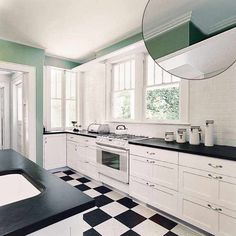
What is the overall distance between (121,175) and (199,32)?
7.11ft

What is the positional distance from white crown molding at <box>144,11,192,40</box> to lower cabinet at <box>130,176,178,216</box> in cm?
165

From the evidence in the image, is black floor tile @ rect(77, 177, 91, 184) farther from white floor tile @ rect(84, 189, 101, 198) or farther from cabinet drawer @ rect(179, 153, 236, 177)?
cabinet drawer @ rect(179, 153, 236, 177)

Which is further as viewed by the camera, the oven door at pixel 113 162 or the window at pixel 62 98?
the window at pixel 62 98

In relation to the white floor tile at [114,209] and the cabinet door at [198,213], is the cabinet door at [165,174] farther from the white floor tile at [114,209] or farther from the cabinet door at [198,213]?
the white floor tile at [114,209]

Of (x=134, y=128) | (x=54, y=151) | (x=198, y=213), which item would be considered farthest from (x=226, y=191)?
(x=54, y=151)

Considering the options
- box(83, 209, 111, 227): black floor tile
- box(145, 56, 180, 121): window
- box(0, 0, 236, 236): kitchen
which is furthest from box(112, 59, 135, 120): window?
box(83, 209, 111, 227): black floor tile

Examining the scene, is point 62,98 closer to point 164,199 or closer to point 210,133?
point 164,199

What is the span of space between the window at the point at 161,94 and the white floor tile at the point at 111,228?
5.32ft

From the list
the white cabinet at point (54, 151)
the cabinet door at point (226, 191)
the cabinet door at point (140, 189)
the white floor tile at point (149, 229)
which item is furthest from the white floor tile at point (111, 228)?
the white cabinet at point (54, 151)

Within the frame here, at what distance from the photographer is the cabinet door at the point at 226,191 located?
160 cm

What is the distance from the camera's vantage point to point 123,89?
368 centimetres

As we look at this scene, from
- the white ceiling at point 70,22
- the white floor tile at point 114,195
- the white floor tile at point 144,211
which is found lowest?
the white floor tile at point 114,195

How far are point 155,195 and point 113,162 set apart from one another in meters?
0.88

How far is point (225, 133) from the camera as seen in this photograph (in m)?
2.18
